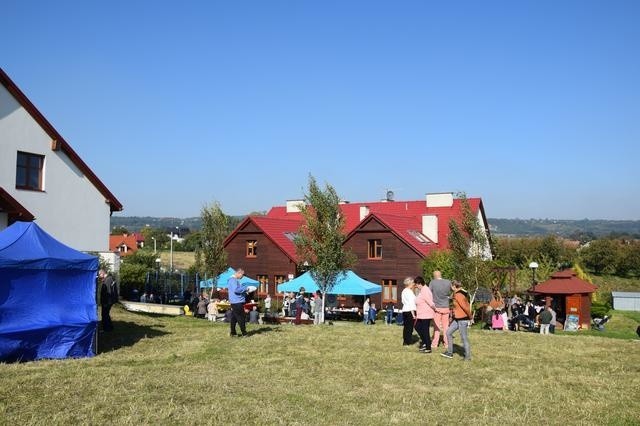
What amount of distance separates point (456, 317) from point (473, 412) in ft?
13.4

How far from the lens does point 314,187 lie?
86.0 feet

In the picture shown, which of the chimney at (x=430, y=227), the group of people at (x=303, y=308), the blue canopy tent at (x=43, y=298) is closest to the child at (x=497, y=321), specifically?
the group of people at (x=303, y=308)

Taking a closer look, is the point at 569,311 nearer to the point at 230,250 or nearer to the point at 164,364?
the point at 164,364

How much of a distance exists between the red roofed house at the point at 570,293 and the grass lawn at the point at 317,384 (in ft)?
38.3

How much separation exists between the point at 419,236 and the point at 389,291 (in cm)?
494

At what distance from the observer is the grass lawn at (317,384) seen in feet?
26.9

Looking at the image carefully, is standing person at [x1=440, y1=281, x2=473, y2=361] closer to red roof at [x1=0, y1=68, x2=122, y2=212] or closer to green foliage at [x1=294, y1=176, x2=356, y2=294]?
green foliage at [x1=294, y1=176, x2=356, y2=294]

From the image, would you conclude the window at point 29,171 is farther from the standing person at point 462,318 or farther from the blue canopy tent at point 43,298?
the standing person at point 462,318

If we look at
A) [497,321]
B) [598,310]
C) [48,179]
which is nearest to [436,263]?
[598,310]

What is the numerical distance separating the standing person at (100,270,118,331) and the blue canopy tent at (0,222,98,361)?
363 centimetres

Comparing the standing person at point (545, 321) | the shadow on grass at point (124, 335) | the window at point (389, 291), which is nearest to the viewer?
the shadow on grass at point (124, 335)

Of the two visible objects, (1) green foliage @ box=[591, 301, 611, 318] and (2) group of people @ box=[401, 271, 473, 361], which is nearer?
(2) group of people @ box=[401, 271, 473, 361]

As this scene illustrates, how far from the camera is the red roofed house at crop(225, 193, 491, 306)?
129 feet

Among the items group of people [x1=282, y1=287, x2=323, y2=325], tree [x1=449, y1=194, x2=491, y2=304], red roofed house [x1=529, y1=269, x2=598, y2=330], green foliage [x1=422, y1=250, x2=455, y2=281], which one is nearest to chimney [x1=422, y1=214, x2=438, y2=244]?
green foliage [x1=422, y1=250, x2=455, y2=281]
